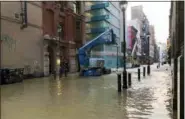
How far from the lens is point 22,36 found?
3288cm

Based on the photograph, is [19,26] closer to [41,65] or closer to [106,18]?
[41,65]

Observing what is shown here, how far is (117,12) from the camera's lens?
99.0 meters

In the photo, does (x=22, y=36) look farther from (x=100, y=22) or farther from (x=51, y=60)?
(x=100, y=22)

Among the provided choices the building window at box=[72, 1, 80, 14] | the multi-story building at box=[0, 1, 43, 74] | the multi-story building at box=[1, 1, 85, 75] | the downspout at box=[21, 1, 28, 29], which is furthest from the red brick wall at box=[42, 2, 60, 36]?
the building window at box=[72, 1, 80, 14]

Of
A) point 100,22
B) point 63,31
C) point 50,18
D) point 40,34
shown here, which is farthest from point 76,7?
point 100,22

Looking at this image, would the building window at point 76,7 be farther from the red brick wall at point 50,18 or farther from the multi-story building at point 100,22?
the multi-story building at point 100,22

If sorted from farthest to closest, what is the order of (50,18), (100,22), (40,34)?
(100,22), (50,18), (40,34)

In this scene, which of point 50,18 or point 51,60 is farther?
point 51,60

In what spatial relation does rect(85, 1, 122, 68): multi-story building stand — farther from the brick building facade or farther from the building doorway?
the building doorway

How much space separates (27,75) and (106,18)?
5099cm

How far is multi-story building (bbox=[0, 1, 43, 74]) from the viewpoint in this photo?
29547mm

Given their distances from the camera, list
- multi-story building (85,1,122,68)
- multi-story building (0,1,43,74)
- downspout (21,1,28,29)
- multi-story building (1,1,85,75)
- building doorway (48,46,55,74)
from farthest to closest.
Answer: multi-story building (85,1,122,68)
building doorway (48,46,55,74)
downspout (21,1,28,29)
multi-story building (1,1,85,75)
multi-story building (0,1,43,74)

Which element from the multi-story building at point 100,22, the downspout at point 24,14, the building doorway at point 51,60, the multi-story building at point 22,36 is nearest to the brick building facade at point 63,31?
the building doorway at point 51,60

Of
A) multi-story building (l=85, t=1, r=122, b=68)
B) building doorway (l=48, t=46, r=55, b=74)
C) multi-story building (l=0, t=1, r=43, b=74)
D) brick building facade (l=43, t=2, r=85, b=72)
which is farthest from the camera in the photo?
multi-story building (l=85, t=1, r=122, b=68)
